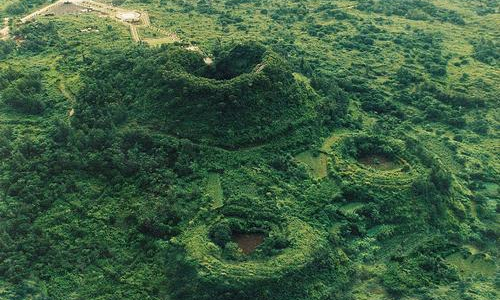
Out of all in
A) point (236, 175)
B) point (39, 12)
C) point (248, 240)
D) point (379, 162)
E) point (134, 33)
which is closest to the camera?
point (248, 240)

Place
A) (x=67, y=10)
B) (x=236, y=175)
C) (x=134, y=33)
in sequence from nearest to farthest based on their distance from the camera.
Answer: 1. (x=236, y=175)
2. (x=134, y=33)
3. (x=67, y=10)

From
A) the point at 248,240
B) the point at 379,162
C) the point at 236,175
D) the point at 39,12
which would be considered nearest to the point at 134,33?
the point at 39,12

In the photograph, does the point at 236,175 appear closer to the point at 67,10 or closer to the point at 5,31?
the point at 5,31

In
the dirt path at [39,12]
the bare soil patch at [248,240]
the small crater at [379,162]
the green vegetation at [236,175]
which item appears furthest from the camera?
the dirt path at [39,12]

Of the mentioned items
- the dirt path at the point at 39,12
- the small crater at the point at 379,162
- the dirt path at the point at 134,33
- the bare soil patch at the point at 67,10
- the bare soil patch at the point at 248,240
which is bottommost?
the small crater at the point at 379,162

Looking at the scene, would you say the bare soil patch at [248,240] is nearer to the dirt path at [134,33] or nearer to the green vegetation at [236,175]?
the green vegetation at [236,175]

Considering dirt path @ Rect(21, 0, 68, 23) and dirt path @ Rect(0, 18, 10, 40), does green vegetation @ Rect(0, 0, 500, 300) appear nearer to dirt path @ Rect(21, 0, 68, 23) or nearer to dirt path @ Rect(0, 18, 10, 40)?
dirt path @ Rect(0, 18, 10, 40)

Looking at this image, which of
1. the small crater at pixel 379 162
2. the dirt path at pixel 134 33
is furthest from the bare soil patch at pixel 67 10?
the small crater at pixel 379 162

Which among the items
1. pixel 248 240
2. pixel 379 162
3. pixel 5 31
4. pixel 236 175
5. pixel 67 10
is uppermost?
pixel 5 31

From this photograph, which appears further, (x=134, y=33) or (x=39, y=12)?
(x=39, y=12)

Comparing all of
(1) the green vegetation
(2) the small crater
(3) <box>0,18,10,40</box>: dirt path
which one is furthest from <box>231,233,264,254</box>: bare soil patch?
(3) <box>0,18,10,40</box>: dirt path
